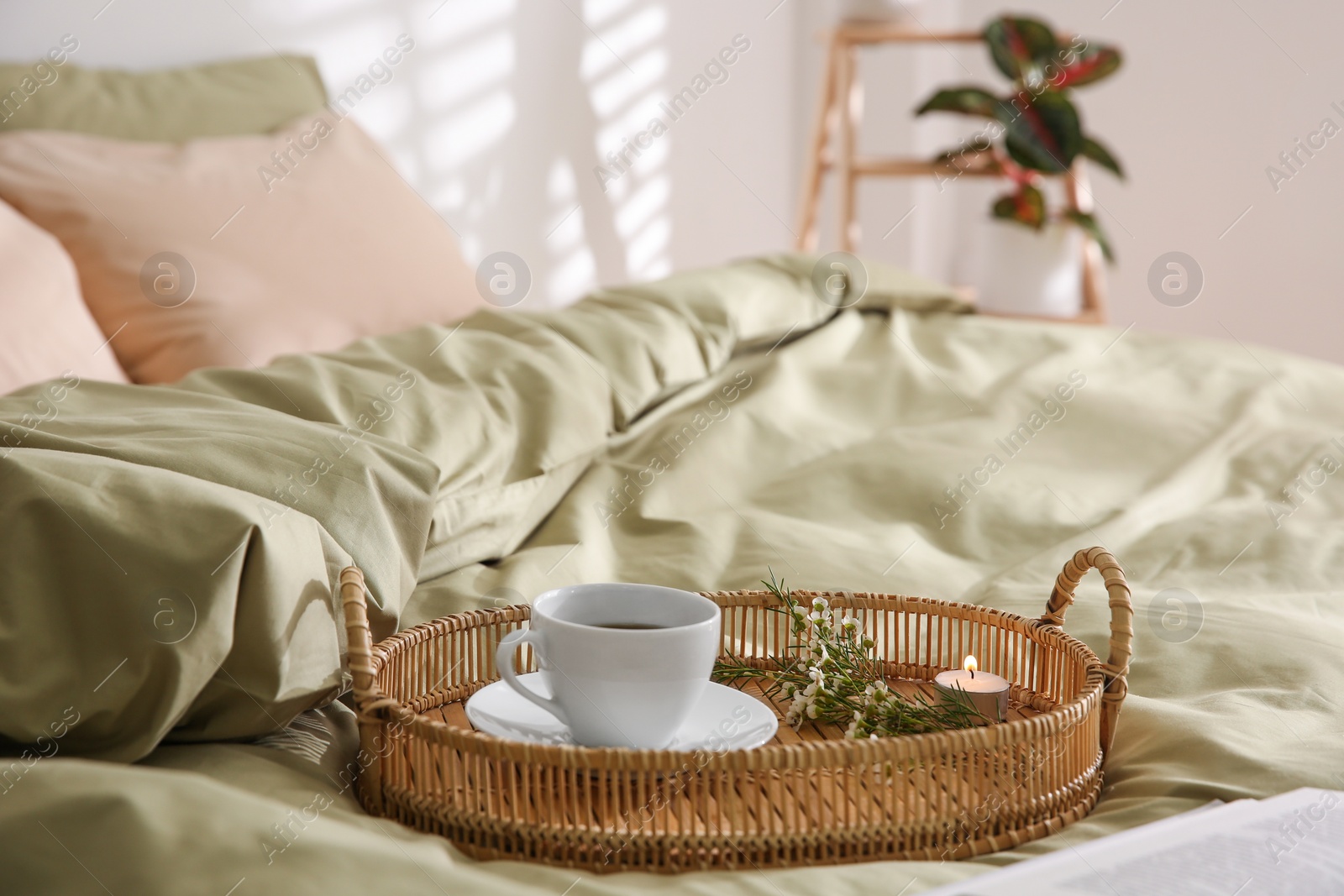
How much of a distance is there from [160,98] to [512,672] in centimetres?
130

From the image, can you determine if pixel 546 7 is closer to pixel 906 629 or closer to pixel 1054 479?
pixel 1054 479

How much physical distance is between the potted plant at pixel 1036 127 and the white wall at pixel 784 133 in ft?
2.24

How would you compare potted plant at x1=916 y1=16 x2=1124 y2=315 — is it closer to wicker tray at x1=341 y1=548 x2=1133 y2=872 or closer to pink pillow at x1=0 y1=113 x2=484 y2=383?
pink pillow at x1=0 y1=113 x2=484 y2=383

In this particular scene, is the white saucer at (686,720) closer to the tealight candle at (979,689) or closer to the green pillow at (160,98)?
the tealight candle at (979,689)

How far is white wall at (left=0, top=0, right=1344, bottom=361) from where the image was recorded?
7.59 ft

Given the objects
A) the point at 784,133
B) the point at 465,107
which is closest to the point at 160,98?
the point at 465,107

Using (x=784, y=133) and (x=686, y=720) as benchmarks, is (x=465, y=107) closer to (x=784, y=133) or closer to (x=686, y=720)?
(x=784, y=133)

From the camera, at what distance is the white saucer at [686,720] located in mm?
679

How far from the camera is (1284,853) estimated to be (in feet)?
1.95

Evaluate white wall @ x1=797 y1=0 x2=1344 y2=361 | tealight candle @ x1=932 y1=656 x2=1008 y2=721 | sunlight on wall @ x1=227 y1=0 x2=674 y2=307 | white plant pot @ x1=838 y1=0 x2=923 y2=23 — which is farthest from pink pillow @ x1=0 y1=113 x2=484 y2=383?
white wall @ x1=797 y1=0 x2=1344 y2=361

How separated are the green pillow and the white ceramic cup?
121 centimetres

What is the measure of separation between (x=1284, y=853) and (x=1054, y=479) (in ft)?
2.37

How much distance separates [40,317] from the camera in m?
1.24

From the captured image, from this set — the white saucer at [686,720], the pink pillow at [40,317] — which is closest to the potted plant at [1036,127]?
the pink pillow at [40,317]
